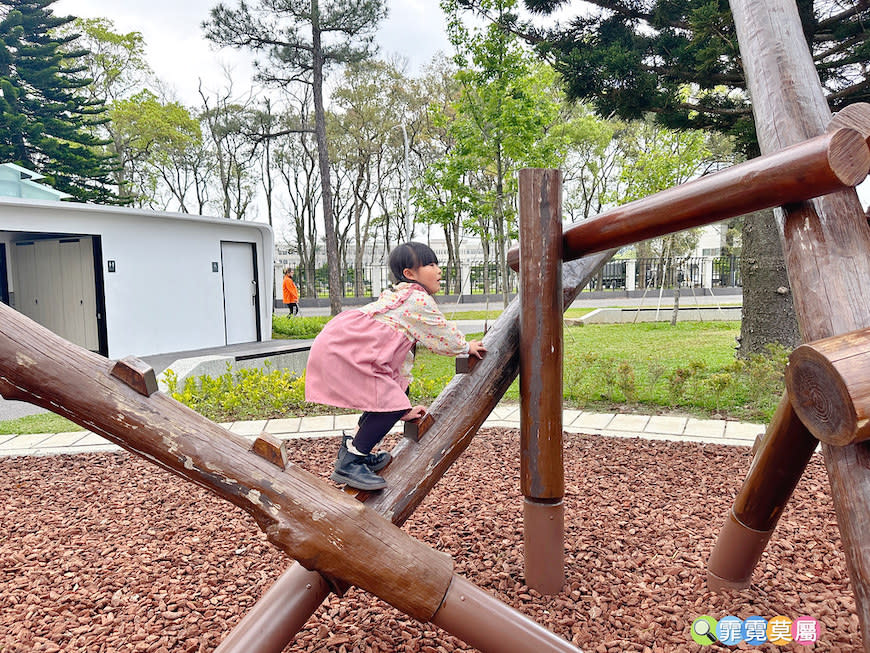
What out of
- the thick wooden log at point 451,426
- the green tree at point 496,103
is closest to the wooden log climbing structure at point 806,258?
the thick wooden log at point 451,426

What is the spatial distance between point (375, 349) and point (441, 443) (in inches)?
16.8

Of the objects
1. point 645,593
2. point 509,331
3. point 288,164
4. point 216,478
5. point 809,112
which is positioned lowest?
point 645,593

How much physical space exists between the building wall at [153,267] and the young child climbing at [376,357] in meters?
10.1

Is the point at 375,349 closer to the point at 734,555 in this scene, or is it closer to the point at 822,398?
the point at 822,398

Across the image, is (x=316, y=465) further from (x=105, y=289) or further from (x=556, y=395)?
Result: (x=105, y=289)

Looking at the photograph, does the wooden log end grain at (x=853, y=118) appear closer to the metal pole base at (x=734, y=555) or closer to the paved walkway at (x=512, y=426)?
the metal pole base at (x=734, y=555)

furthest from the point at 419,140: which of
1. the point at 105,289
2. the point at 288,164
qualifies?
the point at 105,289

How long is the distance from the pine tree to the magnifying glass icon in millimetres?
22145

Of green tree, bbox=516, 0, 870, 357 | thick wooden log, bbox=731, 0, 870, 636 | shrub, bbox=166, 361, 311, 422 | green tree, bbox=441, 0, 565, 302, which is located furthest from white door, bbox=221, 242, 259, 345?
thick wooden log, bbox=731, 0, 870, 636

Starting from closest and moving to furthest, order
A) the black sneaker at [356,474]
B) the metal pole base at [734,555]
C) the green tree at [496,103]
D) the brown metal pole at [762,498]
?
1. the black sneaker at [356,474]
2. the brown metal pole at [762,498]
3. the metal pole base at [734,555]
4. the green tree at [496,103]

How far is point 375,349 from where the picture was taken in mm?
2172

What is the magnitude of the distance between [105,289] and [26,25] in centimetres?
1442

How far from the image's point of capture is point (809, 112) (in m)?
2.01

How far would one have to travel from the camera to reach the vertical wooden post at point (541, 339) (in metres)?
2.40
